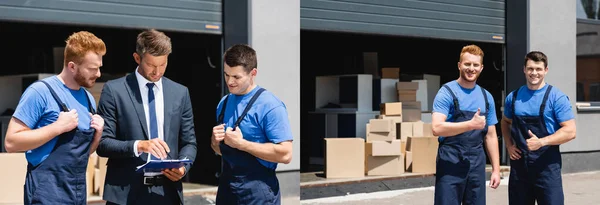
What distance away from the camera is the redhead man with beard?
12.6ft

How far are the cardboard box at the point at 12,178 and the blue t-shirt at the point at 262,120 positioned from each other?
4.94 m

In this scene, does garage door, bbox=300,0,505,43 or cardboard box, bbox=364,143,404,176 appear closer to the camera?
garage door, bbox=300,0,505,43

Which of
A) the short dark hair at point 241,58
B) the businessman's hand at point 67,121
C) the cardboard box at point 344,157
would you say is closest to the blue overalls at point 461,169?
the short dark hair at point 241,58

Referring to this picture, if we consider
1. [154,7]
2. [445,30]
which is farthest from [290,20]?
[445,30]

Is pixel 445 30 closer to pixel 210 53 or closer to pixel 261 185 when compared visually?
pixel 210 53

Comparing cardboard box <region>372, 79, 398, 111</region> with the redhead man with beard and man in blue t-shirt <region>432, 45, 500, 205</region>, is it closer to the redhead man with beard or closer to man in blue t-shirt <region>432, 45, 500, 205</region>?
man in blue t-shirt <region>432, 45, 500, 205</region>

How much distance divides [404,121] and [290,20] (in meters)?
3.59

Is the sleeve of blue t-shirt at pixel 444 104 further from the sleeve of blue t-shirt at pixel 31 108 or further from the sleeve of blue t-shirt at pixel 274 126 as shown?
the sleeve of blue t-shirt at pixel 31 108

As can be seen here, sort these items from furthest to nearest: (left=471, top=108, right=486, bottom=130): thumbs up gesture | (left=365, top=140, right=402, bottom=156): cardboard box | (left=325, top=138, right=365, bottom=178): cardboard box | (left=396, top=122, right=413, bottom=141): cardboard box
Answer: (left=396, top=122, right=413, bottom=141): cardboard box, (left=365, top=140, right=402, bottom=156): cardboard box, (left=325, top=138, right=365, bottom=178): cardboard box, (left=471, top=108, right=486, bottom=130): thumbs up gesture

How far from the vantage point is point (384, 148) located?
1166 cm

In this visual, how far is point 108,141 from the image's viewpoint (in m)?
3.97

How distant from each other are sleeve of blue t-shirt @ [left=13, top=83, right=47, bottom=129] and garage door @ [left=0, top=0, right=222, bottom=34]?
454 centimetres

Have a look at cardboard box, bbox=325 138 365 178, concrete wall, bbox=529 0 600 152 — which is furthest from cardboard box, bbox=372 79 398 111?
concrete wall, bbox=529 0 600 152

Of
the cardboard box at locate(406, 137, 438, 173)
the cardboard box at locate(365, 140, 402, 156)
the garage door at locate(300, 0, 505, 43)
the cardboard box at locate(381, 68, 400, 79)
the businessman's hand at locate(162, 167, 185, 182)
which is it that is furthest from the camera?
the cardboard box at locate(381, 68, 400, 79)
